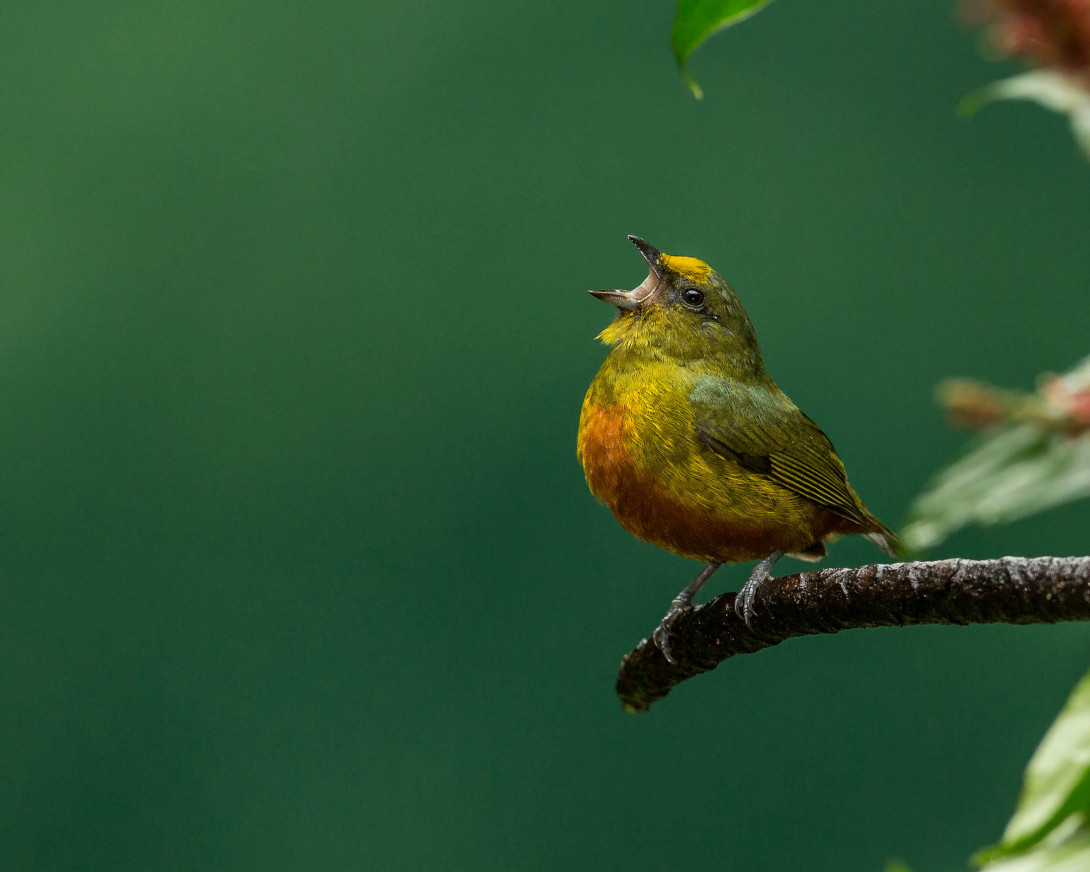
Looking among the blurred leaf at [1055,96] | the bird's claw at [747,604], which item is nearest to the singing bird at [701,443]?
the bird's claw at [747,604]

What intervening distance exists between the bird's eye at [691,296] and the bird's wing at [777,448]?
0.18 meters

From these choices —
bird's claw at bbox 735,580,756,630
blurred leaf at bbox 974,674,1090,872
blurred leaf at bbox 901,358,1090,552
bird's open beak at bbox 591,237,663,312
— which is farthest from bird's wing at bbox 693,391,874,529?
blurred leaf at bbox 974,674,1090,872

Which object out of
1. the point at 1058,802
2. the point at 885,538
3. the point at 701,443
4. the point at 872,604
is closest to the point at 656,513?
the point at 701,443

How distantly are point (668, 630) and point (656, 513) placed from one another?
7.2 inches

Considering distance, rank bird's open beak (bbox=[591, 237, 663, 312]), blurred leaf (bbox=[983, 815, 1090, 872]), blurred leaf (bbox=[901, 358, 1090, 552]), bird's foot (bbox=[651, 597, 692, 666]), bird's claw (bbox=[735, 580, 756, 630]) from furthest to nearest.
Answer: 1. bird's open beak (bbox=[591, 237, 663, 312])
2. bird's foot (bbox=[651, 597, 692, 666])
3. bird's claw (bbox=[735, 580, 756, 630])
4. blurred leaf (bbox=[901, 358, 1090, 552])
5. blurred leaf (bbox=[983, 815, 1090, 872])

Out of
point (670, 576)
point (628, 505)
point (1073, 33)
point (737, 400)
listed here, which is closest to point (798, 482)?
point (737, 400)

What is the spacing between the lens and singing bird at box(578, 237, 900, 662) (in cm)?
190

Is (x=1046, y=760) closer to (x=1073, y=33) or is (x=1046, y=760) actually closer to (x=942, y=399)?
(x=942, y=399)

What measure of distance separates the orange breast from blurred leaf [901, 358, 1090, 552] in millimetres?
837

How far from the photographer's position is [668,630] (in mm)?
1863

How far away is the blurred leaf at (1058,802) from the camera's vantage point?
0.78 m

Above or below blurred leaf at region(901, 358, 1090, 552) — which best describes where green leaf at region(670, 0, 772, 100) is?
above

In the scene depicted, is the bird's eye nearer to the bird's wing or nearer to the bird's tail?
the bird's wing

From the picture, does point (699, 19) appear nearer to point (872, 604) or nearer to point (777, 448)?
point (872, 604)
